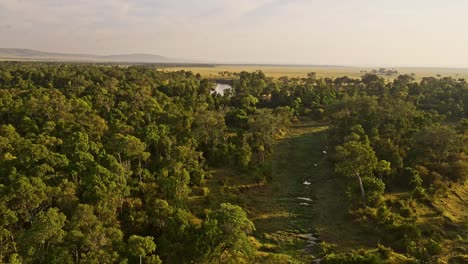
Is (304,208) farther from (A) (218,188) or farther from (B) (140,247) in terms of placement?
(B) (140,247)

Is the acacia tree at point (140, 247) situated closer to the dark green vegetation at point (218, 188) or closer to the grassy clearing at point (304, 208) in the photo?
the dark green vegetation at point (218, 188)

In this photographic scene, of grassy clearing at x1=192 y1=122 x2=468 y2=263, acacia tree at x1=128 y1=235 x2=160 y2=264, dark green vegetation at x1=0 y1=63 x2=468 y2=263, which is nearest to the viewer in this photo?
acacia tree at x1=128 y1=235 x2=160 y2=264

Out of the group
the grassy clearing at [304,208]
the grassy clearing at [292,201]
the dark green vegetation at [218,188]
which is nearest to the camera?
the dark green vegetation at [218,188]

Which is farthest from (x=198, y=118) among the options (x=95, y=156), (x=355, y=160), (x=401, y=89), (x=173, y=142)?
(x=401, y=89)

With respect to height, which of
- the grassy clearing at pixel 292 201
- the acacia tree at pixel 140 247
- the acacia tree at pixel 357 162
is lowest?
the grassy clearing at pixel 292 201

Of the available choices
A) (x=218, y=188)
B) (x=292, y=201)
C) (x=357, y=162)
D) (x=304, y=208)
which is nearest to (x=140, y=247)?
(x=218, y=188)

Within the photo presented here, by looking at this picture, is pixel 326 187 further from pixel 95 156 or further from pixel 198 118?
pixel 95 156

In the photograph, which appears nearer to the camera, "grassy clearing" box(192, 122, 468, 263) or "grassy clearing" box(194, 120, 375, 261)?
"grassy clearing" box(192, 122, 468, 263)

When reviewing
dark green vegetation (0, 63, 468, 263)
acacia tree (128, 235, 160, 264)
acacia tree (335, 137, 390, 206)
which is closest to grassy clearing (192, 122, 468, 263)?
dark green vegetation (0, 63, 468, 263)

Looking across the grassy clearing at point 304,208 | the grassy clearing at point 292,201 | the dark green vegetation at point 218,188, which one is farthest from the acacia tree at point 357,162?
the grassy clearing at point 292,201

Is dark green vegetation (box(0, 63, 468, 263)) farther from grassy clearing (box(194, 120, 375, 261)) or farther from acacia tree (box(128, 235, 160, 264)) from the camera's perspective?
grassy clearing (box(194, 120, 375, 261))
